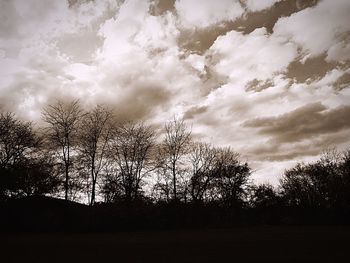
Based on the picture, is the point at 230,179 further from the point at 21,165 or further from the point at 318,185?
the point at 21,165

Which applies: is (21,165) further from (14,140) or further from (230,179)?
(230,179)

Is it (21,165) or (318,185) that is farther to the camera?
(318,185)

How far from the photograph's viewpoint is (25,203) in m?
25.4

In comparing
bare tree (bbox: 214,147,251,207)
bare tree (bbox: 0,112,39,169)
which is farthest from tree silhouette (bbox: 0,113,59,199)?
bare tree (bbox: 214,147,251,207)

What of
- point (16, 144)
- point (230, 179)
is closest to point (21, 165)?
point (16, 144)

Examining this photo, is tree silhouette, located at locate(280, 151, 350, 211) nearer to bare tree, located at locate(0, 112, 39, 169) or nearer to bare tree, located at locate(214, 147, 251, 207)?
bare tree, located at locate(214, 147, 251, 207)

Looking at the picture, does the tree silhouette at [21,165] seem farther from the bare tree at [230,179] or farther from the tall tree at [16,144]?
the bare tree at [230,179]

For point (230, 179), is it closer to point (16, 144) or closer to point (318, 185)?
point (318, 185)

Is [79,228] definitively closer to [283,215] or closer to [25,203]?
[25,203]

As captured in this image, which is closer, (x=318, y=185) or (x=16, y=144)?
(x=16, y=144)

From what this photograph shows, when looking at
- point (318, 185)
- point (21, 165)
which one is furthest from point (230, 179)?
point (21, 165)

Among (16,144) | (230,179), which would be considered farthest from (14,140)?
(230,179)

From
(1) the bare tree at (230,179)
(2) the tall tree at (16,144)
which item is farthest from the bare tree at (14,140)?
(1) the bare tree at (230,179)

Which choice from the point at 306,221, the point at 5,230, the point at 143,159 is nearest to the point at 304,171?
the point at 306,221
